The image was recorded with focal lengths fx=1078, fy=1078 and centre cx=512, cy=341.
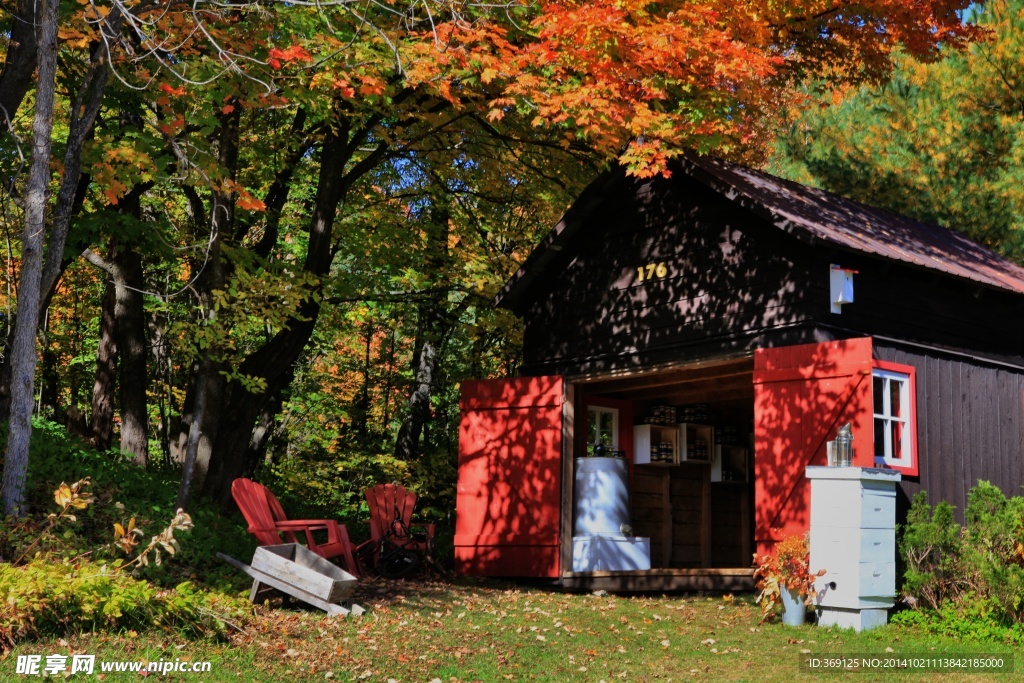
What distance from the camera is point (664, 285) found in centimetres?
1164

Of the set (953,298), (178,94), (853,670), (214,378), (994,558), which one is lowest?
(853,670)

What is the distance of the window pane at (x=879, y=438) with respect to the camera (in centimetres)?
966

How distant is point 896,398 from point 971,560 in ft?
6.11

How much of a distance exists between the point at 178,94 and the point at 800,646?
685 centimetres

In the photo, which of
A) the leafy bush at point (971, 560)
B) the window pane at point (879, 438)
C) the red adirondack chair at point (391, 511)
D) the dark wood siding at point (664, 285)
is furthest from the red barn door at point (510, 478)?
the leafy bush at point (971, 560)

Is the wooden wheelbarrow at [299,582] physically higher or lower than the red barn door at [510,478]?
lower

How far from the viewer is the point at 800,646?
8.02m

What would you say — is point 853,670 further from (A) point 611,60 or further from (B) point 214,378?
(B) point 214,378

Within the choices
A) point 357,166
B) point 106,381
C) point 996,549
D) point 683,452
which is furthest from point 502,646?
point 106,381

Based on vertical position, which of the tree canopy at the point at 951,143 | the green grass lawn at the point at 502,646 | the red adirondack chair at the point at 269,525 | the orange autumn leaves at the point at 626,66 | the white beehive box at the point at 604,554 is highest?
the tree canopy at the point at 951,143

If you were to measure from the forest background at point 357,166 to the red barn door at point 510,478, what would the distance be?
2411mm

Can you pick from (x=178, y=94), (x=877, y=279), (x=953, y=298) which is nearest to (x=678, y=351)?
(x=877, y=279)

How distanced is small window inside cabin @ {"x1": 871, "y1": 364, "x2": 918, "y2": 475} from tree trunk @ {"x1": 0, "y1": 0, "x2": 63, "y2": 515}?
7.02 meters

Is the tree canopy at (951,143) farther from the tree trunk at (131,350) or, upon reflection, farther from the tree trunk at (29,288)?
the tree trunk at (29,288)
